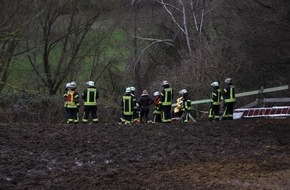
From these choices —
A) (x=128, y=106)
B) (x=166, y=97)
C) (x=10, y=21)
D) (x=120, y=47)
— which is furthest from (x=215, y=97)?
(x=120, y=47)

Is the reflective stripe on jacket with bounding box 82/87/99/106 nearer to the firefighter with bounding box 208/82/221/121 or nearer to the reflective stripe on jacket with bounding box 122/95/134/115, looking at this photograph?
the reflective stripe on jacket with bounding box 122/95/134/115

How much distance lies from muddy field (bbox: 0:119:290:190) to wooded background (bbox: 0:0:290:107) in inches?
394

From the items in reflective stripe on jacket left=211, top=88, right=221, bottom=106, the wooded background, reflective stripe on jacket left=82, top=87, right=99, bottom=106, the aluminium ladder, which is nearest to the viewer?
the aluminium ladder

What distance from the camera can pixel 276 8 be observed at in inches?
697

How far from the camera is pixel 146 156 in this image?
11.5 meters

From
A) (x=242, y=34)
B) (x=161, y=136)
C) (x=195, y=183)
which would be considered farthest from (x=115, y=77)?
(x=195, y=183)

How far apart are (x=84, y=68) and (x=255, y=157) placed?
24.8m

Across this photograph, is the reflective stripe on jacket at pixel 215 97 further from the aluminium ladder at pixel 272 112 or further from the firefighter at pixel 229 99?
the aluminium ladder at pixel 272 112

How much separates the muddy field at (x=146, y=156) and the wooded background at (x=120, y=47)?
1001 cm

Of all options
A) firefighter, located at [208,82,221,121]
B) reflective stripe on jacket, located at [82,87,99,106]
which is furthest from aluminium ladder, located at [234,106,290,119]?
reflective stripe on jacket, located at [82,87,99,106]

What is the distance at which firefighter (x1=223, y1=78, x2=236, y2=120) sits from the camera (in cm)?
1892

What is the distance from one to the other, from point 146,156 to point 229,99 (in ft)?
26.7

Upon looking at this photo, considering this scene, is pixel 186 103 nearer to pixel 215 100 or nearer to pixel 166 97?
pixel 166 97

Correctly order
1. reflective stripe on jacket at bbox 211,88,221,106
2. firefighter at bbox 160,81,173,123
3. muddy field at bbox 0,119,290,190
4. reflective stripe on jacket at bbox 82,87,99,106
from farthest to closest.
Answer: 1. reflective stripe on jacket at bbox 211,88,221,106
2. firefighter at bbox 160,81,173,123
3. reflective stripe on jacket at bbox 82,87,99,106
4. muddy field at bbox 0,119,290,190
